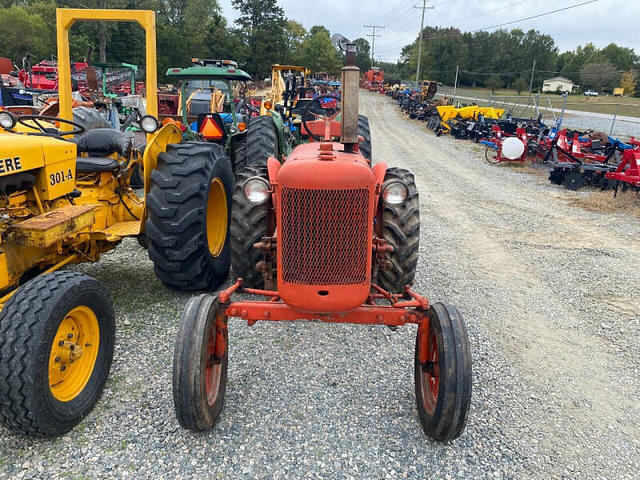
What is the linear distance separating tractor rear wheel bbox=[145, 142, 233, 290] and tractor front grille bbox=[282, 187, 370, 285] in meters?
1.53

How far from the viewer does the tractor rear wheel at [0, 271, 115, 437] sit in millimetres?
2477

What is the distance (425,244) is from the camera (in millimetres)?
6535

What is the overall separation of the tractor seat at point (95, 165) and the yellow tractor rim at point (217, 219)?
2.98ft

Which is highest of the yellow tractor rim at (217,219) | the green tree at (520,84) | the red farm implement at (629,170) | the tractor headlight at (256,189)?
the green tree at (520,84)

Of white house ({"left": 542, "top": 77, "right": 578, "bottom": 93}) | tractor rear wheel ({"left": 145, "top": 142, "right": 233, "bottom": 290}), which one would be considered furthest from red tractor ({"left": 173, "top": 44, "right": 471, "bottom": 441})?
white house ({"left": 542, "top": 77, "right": 578, "bottom": 93})

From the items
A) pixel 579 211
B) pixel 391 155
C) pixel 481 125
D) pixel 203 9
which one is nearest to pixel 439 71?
pixel 203 9

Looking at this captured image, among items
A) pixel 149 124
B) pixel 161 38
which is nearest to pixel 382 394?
pixel 149 124

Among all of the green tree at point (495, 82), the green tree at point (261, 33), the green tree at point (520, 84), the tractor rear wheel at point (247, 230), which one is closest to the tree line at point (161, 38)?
the green tree at point (261, 33)

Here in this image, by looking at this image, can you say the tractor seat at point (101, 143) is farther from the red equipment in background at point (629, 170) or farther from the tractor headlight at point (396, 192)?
the red equipment in background at point (629, 170)

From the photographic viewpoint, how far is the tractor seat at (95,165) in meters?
4.33

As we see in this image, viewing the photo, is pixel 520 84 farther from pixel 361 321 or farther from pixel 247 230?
pixel 361 321

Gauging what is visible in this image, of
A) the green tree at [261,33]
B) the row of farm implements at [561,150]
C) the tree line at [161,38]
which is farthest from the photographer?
the green tree at [261,33]

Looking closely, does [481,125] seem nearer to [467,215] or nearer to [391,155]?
[391,155]

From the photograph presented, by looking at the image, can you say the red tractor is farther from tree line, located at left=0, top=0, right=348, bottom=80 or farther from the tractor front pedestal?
tree line, located at left=0, top=0, right=348, bottom=80
